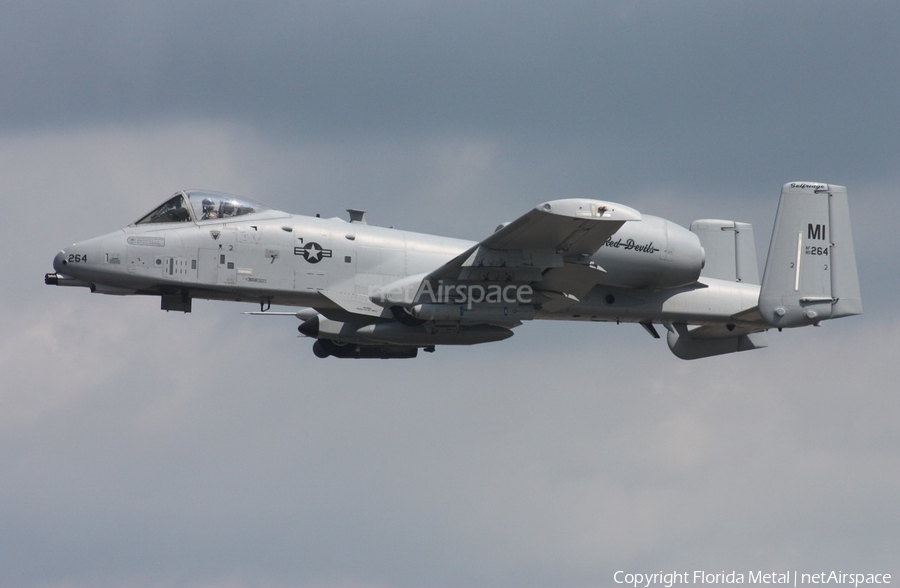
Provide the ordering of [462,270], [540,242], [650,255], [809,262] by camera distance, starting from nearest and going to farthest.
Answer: [540,242], [462,270], [650,255], [809,262]

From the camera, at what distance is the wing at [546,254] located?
27.3 meters

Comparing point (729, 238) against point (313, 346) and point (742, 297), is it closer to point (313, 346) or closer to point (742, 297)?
point (742, 297)

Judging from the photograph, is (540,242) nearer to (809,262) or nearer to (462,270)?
(462,270)

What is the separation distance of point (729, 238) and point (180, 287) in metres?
14.1

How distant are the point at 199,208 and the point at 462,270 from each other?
6.04m

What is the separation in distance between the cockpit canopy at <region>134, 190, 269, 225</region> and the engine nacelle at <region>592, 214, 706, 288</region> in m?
7.90

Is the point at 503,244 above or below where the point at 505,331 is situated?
above

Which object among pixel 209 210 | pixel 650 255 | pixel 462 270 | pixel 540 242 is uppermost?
pixel 209 210

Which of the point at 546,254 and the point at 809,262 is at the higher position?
the point at 546,254

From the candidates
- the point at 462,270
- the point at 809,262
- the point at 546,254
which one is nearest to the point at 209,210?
the point at 462,270

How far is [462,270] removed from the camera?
96.0 ft

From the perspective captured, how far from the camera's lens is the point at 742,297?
32688mm

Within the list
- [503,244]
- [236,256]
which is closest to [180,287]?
[236,256]

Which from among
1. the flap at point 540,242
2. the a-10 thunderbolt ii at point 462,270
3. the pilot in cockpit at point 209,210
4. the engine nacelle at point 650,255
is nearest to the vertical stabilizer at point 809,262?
the a-10 thunderbolt ii at point 462,270
